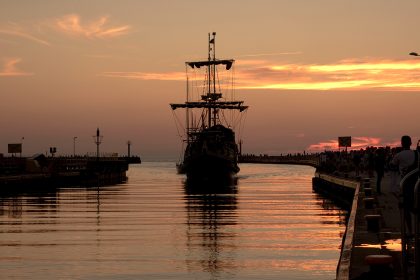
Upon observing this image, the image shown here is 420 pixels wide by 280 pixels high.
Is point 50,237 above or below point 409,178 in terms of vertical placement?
below

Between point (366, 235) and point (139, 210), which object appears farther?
point (139, 210)

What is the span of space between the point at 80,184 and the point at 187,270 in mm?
72260

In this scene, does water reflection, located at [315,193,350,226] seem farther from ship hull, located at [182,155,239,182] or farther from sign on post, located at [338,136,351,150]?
ship hull, located at [182,155,239,182]

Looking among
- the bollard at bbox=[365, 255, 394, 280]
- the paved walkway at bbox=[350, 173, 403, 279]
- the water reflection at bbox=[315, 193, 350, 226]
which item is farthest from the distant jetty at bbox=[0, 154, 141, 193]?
the bollard at bbox=[365, 255, 394, 280]

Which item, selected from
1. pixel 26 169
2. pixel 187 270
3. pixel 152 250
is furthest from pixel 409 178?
pixel 26 169

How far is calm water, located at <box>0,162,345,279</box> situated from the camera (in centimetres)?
2159

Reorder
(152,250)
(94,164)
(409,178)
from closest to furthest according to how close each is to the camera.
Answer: (409,178) → (152,250) → (94,164)

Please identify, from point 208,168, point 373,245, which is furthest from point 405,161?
point 208,168

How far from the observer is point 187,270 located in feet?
71.9

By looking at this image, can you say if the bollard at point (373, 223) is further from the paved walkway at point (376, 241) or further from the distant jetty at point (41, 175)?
the distant jetty at point (41, 175)

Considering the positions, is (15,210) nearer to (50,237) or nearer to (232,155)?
(50,237)

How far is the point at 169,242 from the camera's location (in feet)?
94.6

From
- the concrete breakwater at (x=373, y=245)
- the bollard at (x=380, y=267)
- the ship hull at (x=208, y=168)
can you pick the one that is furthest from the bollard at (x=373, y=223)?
the ship hull at (x=208, y=168)

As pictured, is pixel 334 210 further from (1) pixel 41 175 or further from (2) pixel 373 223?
(1) pixel 41 175
